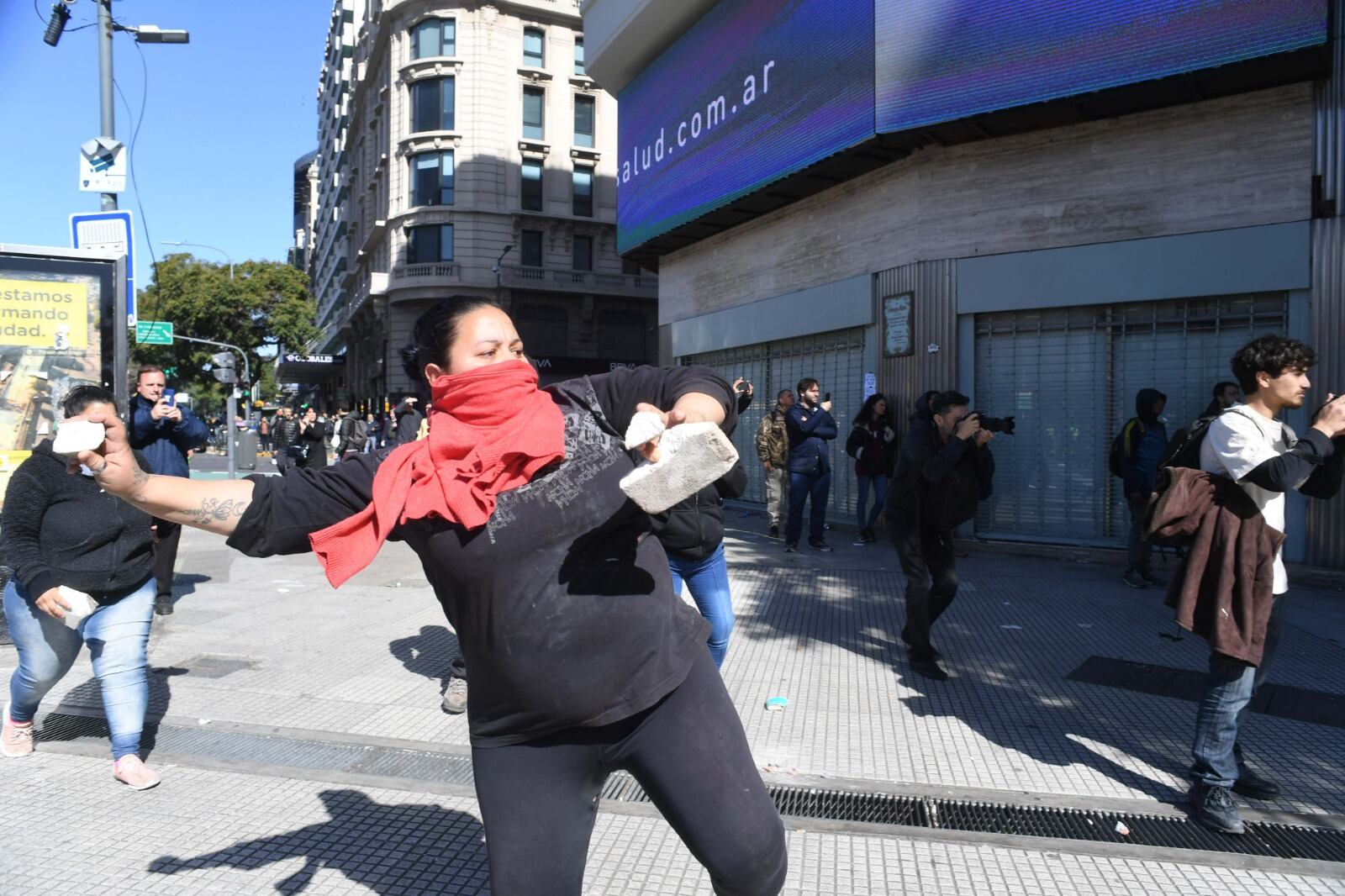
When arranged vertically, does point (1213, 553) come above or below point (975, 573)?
above

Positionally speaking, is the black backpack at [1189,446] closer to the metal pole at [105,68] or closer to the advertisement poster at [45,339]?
the advertisement poster at [45,339]

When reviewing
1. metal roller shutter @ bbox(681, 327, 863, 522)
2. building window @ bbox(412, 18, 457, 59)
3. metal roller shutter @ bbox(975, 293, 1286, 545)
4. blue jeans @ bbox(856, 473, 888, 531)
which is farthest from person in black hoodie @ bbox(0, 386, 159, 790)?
building window @ bbox(412, 18, 457, 59)

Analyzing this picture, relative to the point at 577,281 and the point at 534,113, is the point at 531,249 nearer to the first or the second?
the point at 577,281

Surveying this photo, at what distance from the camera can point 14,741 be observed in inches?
175

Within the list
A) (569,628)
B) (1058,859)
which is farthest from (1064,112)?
(569,628)

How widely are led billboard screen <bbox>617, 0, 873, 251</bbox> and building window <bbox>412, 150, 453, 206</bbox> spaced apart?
20.8 m

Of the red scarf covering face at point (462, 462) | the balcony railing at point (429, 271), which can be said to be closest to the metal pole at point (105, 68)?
the red scarf covering face at point (462, 462)

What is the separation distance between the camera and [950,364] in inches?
435

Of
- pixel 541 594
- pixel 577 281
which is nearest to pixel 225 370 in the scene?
pixel 577 281

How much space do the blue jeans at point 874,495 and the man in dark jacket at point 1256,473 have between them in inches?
297

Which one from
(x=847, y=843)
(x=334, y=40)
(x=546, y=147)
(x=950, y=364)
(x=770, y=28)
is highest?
(x=334, y=40)

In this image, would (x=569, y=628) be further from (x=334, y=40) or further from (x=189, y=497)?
(x=334, y=40)

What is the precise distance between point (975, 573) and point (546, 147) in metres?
32.9

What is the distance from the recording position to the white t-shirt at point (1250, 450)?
12.0ft
